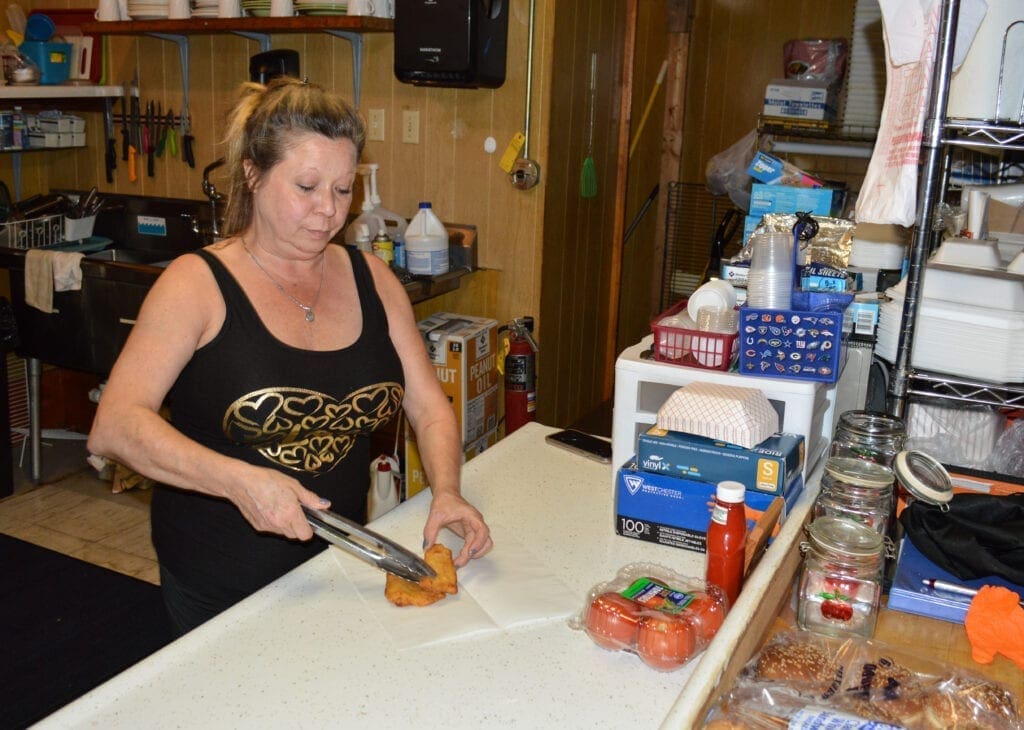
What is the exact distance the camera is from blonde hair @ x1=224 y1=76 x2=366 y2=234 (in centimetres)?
155

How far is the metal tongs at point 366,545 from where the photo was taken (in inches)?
53.0

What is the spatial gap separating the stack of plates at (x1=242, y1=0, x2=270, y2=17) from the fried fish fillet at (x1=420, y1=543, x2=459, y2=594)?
268cm

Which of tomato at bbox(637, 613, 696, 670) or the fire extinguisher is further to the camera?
the fire extinguisher

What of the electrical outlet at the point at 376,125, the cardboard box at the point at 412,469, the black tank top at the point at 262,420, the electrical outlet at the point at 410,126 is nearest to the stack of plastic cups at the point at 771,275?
the black tank top at the point at 262,420

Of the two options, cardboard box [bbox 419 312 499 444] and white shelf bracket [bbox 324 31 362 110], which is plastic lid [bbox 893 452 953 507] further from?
white shelf bracket [bbox 324 31 362 110]

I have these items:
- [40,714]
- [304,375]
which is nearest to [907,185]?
[304,375]

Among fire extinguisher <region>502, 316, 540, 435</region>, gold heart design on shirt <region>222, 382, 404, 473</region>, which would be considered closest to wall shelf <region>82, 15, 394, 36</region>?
fire extinguisher <region>502, 316, 540, 435</region>

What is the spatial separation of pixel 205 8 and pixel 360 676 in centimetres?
309

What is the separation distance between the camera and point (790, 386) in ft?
5.30

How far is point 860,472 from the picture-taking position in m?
1.40

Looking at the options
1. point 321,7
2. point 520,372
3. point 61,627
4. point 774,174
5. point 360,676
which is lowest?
point 61,627

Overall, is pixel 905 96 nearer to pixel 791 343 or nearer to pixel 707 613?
pixel 791 343

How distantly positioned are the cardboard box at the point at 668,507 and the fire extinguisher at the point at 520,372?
73.8 inches

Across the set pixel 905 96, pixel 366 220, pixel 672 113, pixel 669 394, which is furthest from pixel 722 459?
pixel 672 113
